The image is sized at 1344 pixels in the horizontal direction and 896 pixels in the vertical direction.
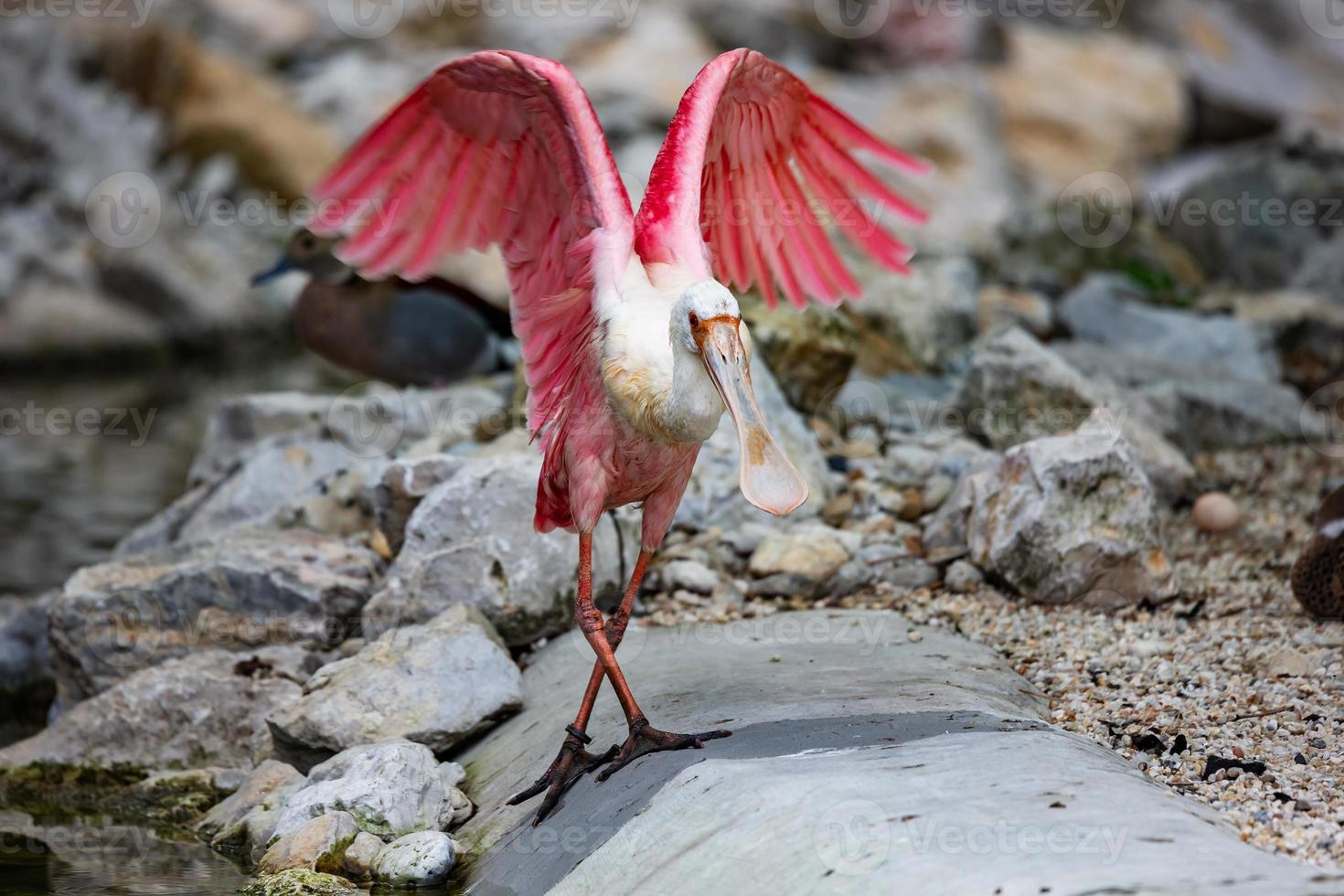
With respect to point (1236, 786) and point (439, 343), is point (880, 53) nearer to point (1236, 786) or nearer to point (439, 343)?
point (439, 343)

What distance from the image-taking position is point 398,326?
7645mm

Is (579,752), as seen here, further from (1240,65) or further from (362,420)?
(1240,65)

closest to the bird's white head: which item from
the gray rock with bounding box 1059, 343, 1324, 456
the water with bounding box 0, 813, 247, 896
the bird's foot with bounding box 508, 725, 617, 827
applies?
the bird's foot with bounding box 508, 725, 617, 827

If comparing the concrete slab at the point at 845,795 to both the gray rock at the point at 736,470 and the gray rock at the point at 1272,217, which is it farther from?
the gray rock at the point at 1272,217

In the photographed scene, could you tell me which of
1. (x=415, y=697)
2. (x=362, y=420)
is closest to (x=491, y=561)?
(x=415, y=697)

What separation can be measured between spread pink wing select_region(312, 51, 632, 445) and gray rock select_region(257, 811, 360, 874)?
1.21 metres

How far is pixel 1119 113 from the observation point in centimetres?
1656

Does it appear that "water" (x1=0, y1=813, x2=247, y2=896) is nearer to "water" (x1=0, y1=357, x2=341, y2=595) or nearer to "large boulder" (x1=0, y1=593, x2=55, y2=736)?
"large boulder" (x1=0, y1=593, x2=55, y2=736)

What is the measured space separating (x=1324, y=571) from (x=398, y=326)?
454cm

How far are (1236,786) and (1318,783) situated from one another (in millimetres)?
180

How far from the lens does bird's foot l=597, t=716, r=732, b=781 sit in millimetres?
3912

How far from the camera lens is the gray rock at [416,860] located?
3.98 m

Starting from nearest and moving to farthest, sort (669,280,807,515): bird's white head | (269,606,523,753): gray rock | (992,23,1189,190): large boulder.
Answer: (669,280,807,515): bird's white head → (269,606,523,753): gray rock → (992,23,1189,190): large boulder

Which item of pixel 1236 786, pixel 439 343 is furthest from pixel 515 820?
pixel 439 343
